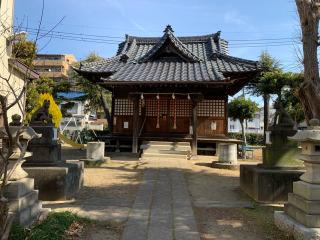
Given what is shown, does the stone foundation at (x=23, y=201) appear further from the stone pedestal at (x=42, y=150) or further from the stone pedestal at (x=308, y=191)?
the stone pedestal at (x=308, y=191)

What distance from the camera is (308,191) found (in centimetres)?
523

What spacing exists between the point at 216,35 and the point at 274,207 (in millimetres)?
18113

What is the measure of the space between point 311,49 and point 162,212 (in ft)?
17.6

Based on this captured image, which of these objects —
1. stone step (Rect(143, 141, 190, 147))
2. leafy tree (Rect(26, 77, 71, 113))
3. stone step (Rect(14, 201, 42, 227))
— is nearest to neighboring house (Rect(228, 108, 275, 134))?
leafy tree (Rect(26, 77, 71, 113))

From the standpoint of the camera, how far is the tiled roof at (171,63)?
58.3 ft

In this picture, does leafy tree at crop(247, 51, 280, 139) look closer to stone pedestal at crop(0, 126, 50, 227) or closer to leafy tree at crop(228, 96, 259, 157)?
leafy tree at crop(228, 96, 259, 157)

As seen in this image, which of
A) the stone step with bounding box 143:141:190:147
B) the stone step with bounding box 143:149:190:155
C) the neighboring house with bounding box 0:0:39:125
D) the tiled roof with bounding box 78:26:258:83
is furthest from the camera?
the stone step with bounding box 143:141:190:147

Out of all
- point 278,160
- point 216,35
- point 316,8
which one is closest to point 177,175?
point 278,160

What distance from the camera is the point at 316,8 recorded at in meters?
8.36

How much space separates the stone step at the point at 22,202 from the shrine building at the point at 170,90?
1175cm

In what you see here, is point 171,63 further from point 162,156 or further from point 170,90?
point 162,156

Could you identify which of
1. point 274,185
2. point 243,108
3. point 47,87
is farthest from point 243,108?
point 274,185

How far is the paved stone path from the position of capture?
5.45 meters

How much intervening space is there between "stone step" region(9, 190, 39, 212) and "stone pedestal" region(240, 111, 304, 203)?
4846 millimetres
